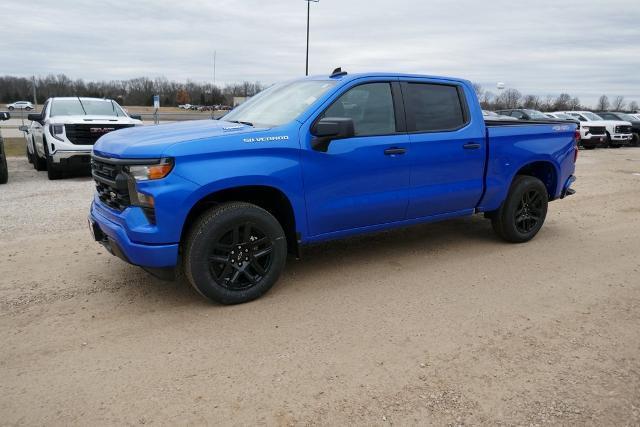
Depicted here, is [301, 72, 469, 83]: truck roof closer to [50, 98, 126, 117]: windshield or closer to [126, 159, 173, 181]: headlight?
[126, 159, 173, 181]: headlight

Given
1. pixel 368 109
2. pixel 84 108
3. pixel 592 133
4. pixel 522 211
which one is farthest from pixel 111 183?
pixel 592 133

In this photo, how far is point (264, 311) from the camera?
4020mm

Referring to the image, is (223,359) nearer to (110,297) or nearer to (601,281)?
(110,297)

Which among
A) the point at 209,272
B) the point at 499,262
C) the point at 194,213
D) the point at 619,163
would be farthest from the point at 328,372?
the point at 619,163

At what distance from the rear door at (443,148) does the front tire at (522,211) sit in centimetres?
54

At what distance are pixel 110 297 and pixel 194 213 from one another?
1059 millimetres

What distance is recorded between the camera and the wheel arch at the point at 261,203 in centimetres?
402

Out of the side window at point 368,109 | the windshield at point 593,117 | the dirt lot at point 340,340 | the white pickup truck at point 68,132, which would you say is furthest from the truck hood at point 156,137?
the windshield at point 593,117

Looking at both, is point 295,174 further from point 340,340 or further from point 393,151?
point 340,340

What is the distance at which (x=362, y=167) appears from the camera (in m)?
4.55

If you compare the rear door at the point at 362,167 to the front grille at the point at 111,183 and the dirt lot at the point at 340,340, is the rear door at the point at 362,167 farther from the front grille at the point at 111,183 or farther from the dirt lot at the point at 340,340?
the front grille at the point at 111,183

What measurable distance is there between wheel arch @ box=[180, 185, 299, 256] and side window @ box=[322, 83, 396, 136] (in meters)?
0.86

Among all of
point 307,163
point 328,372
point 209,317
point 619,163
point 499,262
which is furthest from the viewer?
point 619,163

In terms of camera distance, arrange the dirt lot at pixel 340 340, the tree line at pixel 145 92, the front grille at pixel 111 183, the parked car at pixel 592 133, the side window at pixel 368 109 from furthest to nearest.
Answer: the tree line at pixel 145 92
the parked car at pixel 592 133
the side window at pixel 368 109
the front grille at pixel 111 183
the dirt lot at pixel 340 340
